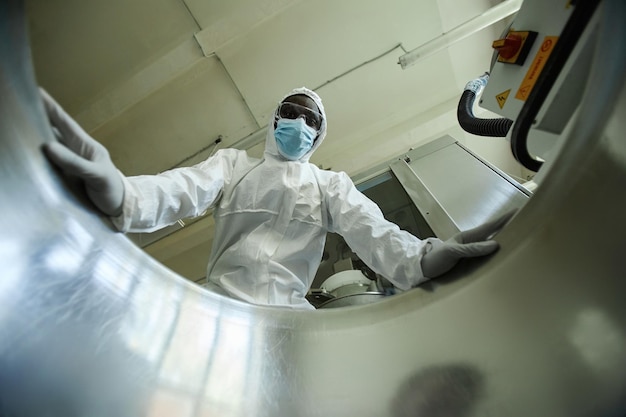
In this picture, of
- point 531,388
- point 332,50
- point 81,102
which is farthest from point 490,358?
point 81,102

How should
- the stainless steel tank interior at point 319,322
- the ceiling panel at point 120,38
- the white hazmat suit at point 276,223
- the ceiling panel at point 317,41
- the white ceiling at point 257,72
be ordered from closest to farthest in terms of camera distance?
1. the stainless steel tank interior at point 319,322
2. the white hazmat suit at point 276,223
3. the ceiling panel at point 120,38
4. the white ceiling at point 257,72
5. the ceiling panel at point 317,41

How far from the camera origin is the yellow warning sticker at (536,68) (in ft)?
1.61

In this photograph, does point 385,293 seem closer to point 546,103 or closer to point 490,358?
point 490,358

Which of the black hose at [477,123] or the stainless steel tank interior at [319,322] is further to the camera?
the black hose at [477,123]

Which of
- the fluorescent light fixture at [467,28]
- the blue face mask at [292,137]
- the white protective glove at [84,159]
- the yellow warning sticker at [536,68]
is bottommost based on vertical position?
the fluorescent light fixture at [467,28]

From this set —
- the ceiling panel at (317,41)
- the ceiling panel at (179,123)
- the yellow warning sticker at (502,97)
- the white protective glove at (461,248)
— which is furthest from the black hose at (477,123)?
the ceiling panel at (179,123)

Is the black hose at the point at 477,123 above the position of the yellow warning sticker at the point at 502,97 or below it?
below

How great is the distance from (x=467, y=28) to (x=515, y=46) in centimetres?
88

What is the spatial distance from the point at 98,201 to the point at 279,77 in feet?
4.61

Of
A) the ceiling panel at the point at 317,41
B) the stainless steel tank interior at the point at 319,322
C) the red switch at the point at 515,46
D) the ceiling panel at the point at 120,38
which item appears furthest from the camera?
the ceiling panel at the point at 317,41

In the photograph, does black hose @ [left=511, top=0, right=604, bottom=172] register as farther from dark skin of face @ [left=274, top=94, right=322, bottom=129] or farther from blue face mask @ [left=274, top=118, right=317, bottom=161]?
dark skin of face @ [left=274, top=94, right=322, bottom=129]

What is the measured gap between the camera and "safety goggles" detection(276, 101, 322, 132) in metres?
1.13

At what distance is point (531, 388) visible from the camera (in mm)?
478

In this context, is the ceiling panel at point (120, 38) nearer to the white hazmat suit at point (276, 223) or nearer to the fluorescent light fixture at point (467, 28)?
the white hazmat suit at point (276, 223)
